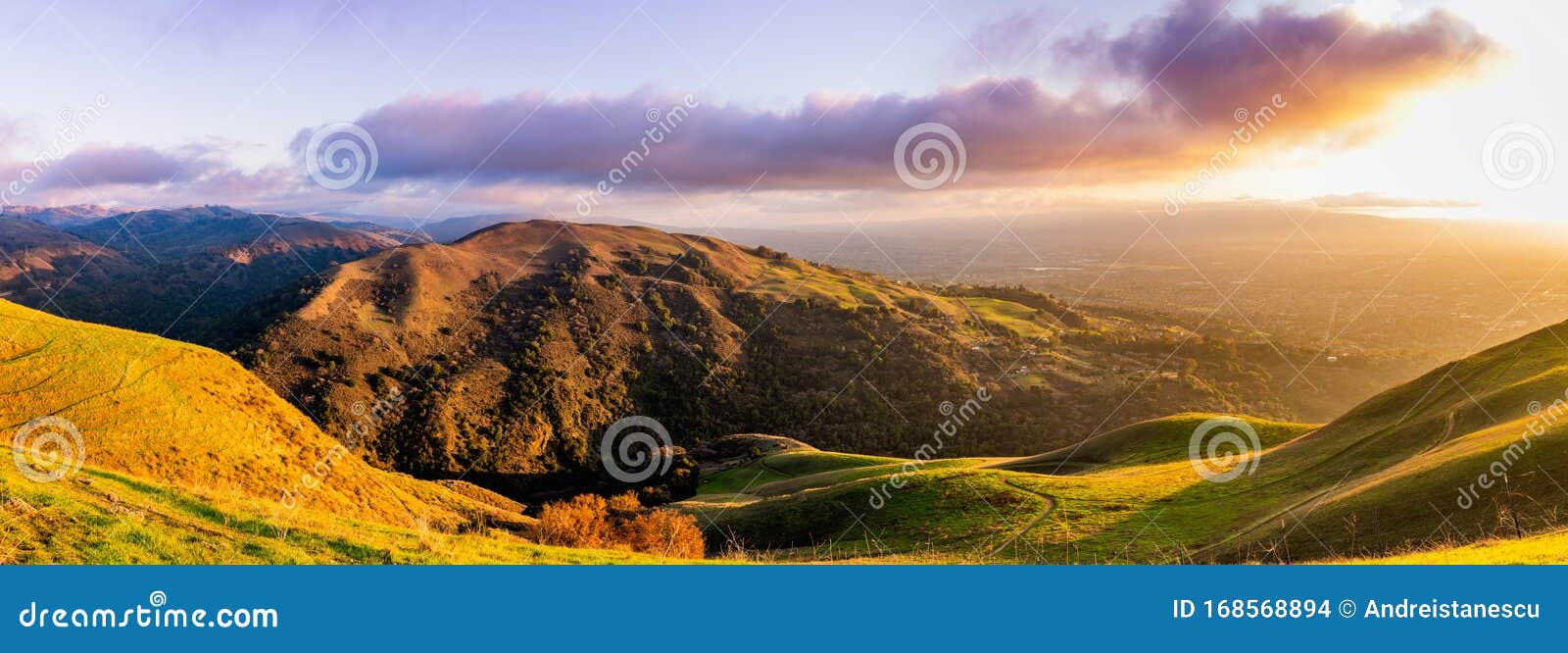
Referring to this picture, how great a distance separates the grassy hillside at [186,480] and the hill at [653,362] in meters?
45.8

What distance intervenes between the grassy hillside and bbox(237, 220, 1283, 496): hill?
4584 cm

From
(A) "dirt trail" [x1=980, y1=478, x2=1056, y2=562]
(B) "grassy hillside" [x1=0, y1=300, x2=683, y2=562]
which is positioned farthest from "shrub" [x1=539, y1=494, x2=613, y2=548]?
(A) "dirt trail" [x1=980, y1=478, x2=1056, y2=562]

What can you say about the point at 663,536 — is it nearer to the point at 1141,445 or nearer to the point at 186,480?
the point at 186,480

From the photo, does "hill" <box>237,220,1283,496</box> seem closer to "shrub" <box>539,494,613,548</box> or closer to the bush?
the bush

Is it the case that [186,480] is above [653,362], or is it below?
below

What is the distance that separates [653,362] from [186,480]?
109816 mm

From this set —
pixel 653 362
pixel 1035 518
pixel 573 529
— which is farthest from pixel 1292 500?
pixel 653 362

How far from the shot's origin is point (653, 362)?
129m

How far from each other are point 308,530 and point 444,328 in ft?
384

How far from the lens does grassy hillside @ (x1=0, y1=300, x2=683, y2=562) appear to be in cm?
972

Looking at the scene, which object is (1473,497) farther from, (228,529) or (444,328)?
(444,328)

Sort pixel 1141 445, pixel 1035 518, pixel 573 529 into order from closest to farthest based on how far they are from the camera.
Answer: pixel 573 529 → pixel 1035 518 → pixel 1141 445

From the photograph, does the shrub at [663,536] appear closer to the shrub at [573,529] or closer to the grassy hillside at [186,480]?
the shrub at [573,529]

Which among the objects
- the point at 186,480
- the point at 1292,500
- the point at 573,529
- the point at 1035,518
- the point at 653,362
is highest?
the point at 653,362
